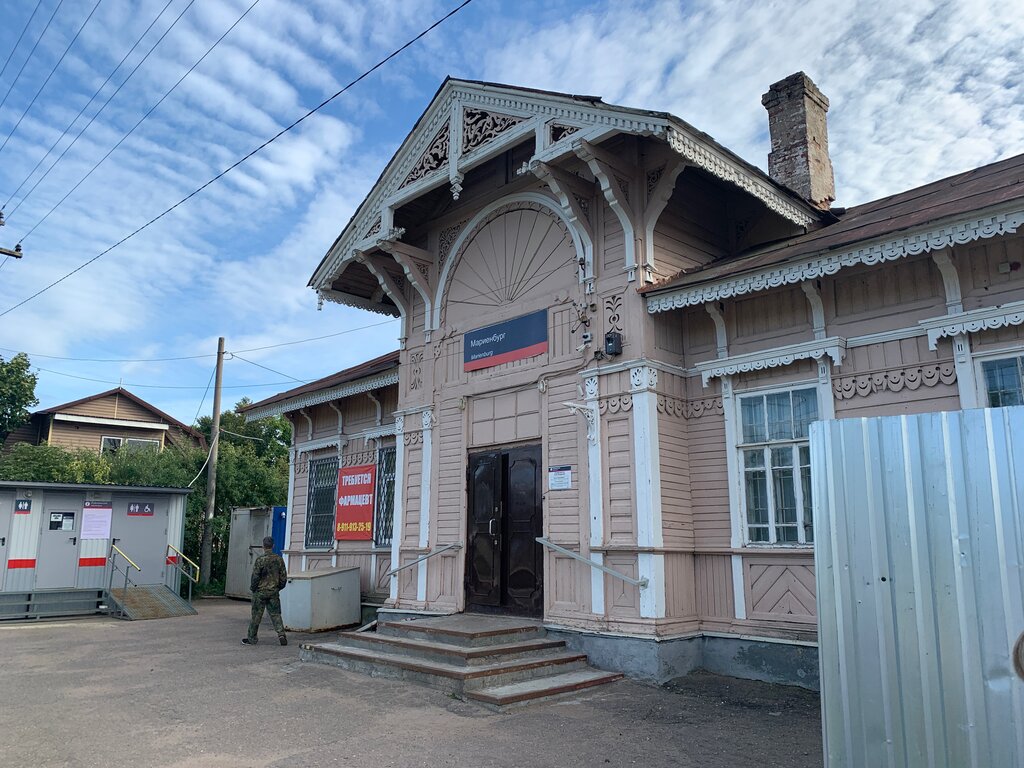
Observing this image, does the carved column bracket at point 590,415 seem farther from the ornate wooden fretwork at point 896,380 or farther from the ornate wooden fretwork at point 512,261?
the ornate wooden fretwork at point 896,380

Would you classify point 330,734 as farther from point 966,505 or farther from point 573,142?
point 573,142

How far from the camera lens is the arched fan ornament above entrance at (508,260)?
9992mm

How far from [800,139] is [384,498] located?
877cm

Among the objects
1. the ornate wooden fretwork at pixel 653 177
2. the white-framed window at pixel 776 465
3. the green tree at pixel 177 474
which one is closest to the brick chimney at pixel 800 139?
the ornate wooden fretwork at pixel 653 177

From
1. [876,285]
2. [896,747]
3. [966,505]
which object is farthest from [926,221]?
[896,747]

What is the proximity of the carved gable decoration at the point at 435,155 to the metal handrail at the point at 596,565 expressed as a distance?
5338mm

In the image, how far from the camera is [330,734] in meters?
6.18

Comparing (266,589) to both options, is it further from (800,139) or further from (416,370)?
(800,139)

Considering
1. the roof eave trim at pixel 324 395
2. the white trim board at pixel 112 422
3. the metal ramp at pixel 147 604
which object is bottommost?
the metal ramp at pixel 147 604

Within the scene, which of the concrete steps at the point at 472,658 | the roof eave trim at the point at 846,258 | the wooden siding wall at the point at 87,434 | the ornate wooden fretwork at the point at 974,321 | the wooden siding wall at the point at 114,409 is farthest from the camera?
the wooden siding wall at the point at 114,409

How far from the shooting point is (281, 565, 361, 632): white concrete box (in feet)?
39.4

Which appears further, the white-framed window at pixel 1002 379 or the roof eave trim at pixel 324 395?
A: the roof eave trim at pixel 324 395

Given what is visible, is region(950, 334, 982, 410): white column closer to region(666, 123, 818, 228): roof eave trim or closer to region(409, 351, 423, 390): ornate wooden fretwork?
region(666, 123, 818, 228): roof eave trim

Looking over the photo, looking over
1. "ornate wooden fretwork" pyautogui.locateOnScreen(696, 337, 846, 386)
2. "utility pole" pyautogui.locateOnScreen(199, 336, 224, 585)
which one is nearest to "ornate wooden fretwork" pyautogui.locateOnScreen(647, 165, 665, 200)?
"ornate wooden fretwork" pyautogui.locateOnScreen(696, 337, 846, 386)
